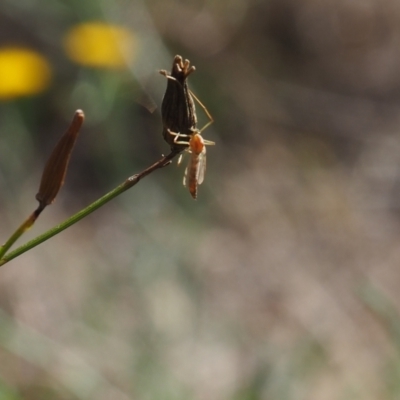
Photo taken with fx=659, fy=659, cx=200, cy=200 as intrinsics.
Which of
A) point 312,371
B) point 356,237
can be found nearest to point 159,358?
point 312,371

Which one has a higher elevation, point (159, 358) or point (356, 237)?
point (159, 358)

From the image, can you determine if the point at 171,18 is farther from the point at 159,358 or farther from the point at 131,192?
the point at 159,358

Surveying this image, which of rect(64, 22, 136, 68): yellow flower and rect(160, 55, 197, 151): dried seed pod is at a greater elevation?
rect(160, 55, 197, 151): dried seed pod

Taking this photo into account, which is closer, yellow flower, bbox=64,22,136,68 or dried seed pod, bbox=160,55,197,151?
dried seed pod, bbox=160,55,197,151

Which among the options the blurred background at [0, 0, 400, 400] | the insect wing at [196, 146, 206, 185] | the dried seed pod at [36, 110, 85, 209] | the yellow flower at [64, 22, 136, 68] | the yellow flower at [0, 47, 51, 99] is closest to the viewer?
the dried seed pod at [36, 110, 85, 209]

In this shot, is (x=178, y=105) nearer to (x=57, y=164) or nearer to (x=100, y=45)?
(x=57, y=164)

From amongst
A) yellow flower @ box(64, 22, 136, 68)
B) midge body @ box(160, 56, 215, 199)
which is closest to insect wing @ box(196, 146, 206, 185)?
midge body @ box(160, 56, 215, 199)

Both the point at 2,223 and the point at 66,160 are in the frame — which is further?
the point at 2,223

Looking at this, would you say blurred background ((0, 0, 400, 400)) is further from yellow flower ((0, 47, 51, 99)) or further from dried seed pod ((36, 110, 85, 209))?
dried seed pod ((36, 110, 85, 209))
